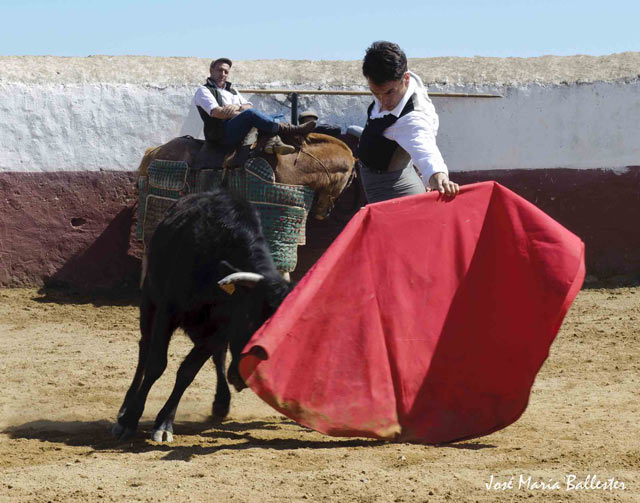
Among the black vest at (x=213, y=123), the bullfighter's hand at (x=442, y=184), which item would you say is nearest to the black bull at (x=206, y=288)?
the bullfighter's hand at (x=442, y=184)

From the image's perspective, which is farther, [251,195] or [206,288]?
[251,195]

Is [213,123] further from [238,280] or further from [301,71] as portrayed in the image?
[238,280]

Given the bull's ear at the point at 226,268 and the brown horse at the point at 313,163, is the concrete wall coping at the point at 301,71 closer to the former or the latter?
the brown horse at the point at 313,163

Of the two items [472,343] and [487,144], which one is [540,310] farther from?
[487,144]

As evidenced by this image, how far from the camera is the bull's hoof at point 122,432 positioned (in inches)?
158

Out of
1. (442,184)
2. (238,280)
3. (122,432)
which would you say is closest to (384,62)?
(442,184)

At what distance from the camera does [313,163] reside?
7875 mm

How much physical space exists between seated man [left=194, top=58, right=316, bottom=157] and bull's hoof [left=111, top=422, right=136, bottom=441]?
3.51m

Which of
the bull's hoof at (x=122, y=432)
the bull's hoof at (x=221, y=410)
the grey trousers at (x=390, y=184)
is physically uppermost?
the grey trousers at (x=390, y=184)

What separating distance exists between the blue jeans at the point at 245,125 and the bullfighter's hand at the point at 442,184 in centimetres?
357

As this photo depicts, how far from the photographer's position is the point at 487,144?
902cm

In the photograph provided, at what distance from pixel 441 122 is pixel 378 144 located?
517 centimetres

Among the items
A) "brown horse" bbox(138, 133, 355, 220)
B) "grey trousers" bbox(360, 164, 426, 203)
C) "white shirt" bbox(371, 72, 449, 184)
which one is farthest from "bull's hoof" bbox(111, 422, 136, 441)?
"brown horse" bbox(138, 133, 355, 220)

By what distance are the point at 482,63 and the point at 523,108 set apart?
2.27ft
